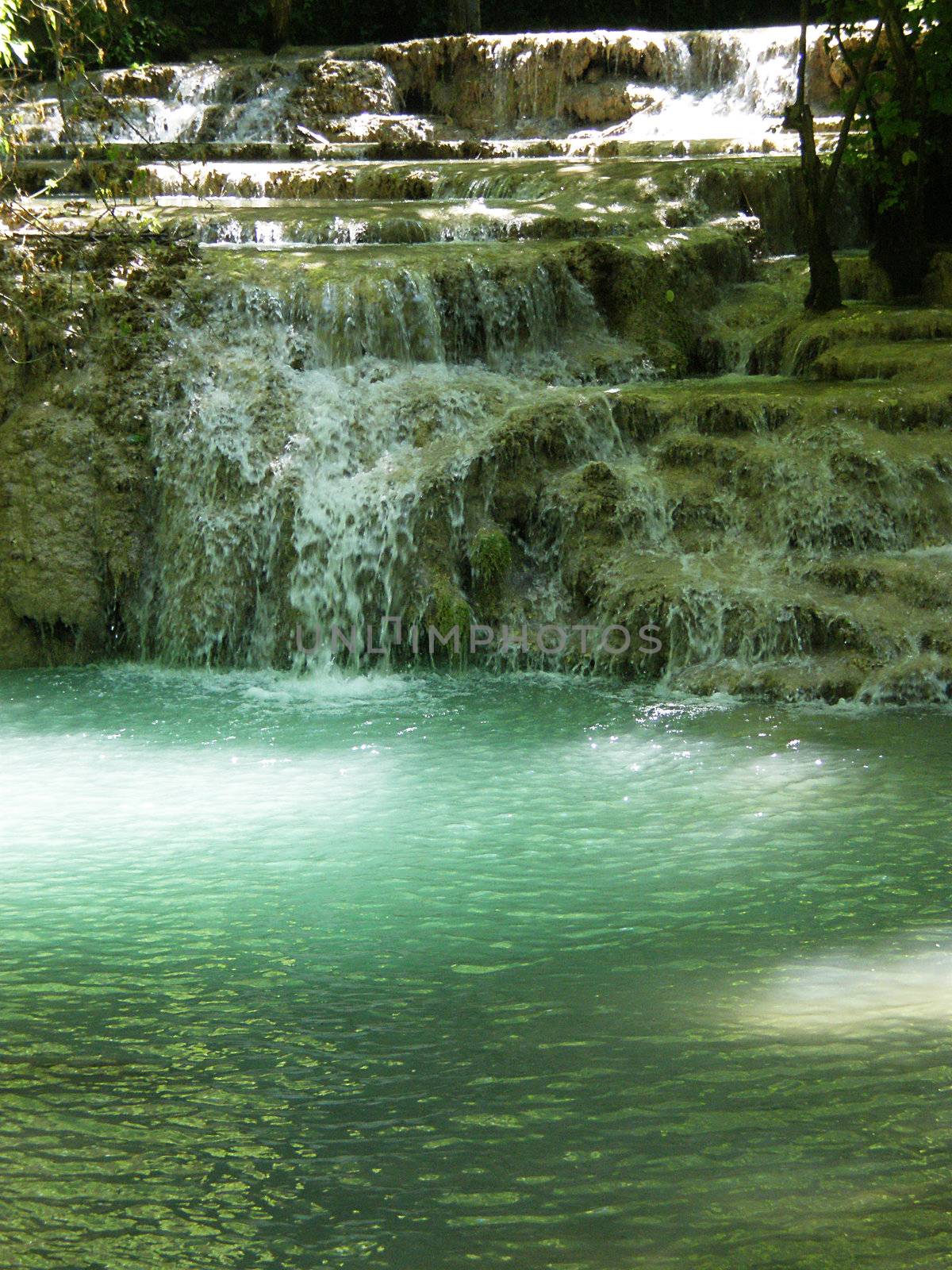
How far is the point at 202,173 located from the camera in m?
13.3

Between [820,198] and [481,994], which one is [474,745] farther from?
[820,198]

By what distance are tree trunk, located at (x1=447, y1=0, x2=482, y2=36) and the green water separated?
606 inches

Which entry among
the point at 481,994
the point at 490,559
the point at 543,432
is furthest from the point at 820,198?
the point at 481,994

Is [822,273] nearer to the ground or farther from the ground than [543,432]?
farther from the ground

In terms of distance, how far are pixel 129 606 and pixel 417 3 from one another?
631 inches

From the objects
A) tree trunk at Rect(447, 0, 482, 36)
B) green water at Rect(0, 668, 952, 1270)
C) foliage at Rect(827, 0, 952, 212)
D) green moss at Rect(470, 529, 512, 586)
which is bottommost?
green water at Rect(0, 668, 952, 1270)

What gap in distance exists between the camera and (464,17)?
66.8 ft

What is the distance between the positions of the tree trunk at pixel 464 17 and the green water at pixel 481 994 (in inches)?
606

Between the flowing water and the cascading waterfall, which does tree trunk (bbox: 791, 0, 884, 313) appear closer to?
the cascading waterfall

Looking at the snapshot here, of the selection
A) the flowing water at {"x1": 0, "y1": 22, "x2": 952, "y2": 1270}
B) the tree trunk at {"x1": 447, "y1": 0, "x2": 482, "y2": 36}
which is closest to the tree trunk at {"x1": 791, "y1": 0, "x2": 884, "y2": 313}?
the flowing water at {"x1": 0, "y1": 22, "x2": 952, "y2": 1270}

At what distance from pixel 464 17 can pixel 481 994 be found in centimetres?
1856

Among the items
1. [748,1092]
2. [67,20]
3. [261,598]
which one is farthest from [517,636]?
[748,1092]

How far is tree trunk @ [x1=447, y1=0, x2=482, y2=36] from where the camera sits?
20.4m

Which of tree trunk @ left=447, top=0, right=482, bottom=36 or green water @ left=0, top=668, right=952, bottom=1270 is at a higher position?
tree trunk @ left=447, top=0, right=482, bottom=36
